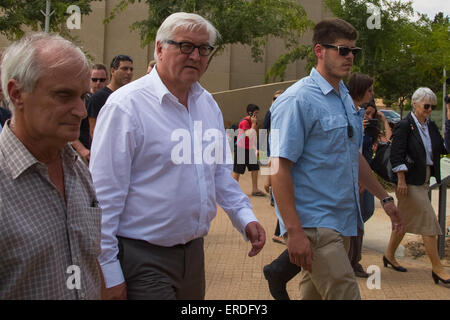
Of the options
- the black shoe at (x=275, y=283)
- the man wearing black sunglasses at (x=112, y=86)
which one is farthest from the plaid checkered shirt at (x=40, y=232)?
the man wearing black sunglasses at (x=112, y=86)

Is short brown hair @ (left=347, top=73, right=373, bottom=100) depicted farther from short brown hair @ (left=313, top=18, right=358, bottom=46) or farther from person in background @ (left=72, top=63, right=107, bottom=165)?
person in background @ (left=72, top=63, right=107, bottom=165)

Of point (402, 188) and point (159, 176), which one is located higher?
point (159, 176)

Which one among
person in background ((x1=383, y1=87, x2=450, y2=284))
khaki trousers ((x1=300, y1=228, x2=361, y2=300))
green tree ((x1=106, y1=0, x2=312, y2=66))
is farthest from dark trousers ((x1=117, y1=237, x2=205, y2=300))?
green tree ((x1=106, y1=0, x2=312, y2=66))

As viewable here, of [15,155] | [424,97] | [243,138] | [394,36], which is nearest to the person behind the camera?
[15,155]

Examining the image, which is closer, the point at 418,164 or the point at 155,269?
the point at 155,269

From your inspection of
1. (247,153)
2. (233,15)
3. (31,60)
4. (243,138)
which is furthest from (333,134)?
(233,15)

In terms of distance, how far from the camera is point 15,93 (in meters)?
1.80

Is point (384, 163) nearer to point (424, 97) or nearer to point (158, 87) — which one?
point (424, 97)

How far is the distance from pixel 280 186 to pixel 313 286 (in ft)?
2.22

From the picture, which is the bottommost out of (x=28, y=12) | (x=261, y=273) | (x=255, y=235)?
(x=261, y=273)

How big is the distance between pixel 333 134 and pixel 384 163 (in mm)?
2984

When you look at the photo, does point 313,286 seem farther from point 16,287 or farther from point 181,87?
point 16,287

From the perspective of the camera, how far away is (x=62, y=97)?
6.06ft

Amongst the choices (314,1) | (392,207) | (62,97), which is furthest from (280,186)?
(314,1)
